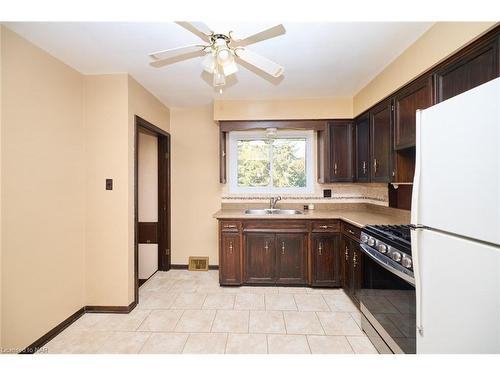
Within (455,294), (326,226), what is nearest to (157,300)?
(326,226)

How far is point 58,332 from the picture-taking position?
2.04 metres

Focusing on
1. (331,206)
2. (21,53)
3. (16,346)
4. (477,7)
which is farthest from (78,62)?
(331,206)

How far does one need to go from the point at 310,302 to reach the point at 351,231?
0.89 m

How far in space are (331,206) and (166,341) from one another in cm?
262

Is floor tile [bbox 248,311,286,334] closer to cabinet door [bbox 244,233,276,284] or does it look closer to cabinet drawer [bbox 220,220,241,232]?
cabinet door [bbox 244,233,276,284]

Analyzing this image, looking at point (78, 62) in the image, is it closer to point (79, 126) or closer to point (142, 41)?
point (79, 126)

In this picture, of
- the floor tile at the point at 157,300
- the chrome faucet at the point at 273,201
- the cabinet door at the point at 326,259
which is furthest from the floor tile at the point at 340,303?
the floor tile at the point at 157,300

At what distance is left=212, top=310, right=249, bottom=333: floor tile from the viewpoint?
2.10 m

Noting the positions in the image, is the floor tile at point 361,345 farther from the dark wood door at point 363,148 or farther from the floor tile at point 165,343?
the dark wood door at point 363,148

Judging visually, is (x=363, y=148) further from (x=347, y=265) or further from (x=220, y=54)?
(x=220, y=54)

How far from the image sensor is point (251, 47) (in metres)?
1.96

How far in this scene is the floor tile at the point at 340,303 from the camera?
95.5 inches

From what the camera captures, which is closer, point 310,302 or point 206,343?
point 206,343
